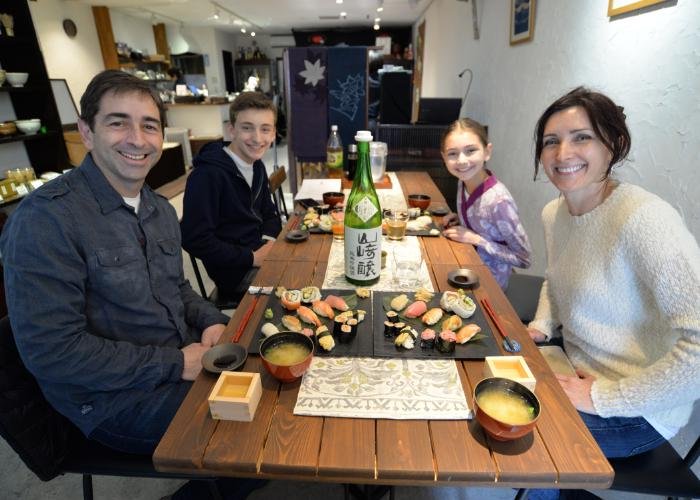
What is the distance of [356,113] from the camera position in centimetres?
320

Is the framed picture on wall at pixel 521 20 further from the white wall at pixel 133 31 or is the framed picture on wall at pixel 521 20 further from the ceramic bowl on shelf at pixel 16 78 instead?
the white wall at pixel 133 31

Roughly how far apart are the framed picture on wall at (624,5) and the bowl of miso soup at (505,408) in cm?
155

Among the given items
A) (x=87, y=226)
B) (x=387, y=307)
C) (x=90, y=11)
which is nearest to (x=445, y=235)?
(x=387, y=307)

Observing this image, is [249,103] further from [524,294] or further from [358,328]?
[524,294]

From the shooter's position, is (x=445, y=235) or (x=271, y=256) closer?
(x=271, y=256)

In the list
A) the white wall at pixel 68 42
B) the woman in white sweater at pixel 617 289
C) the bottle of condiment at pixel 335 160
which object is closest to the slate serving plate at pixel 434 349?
the woman in white sweater at pixel 617 289

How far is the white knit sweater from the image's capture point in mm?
833

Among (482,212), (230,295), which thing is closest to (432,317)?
(482,212)

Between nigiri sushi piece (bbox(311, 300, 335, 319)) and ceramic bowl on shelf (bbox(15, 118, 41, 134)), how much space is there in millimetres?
3306

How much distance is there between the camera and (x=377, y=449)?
640mm

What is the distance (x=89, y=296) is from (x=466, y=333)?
920mm

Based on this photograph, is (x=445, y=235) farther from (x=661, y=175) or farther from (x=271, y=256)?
(x=661, y=175)

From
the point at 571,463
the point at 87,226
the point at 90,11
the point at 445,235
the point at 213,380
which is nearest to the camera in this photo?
the point at 571,463

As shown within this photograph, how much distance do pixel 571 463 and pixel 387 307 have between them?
0.50 m
